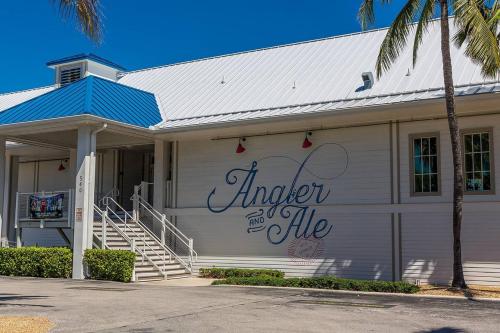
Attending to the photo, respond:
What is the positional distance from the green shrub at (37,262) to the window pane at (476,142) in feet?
37.6

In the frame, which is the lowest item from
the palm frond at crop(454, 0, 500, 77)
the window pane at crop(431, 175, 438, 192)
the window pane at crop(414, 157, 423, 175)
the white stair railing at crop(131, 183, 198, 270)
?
the white stair railing at crop(131, 183, 198, 270)

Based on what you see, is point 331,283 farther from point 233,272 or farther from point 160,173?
point 160,173

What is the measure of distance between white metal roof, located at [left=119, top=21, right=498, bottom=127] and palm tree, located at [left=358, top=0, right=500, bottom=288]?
2000 mm

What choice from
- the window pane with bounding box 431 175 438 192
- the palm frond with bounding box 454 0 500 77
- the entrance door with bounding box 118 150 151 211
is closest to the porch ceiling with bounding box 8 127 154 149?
the entrance door with bounding box 118 150 151 211

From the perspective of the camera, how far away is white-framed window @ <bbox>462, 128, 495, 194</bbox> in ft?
50.9

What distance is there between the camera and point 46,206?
19484 millimetres

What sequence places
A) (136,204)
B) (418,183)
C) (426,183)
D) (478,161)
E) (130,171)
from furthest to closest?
(130,171) < (136,204) < (418,183) < (426,183) < (478,161)

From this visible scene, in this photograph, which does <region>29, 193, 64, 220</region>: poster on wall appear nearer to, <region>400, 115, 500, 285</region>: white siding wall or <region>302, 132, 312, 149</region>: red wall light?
<region>302, 132, 312, 149</region>: red wall light

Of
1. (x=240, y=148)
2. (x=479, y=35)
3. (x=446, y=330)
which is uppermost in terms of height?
(x=479, y=35)

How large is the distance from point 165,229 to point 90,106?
474 cm

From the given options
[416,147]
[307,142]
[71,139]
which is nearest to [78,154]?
[71,139]

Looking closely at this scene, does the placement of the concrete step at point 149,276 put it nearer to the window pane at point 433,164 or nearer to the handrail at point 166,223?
the handrail at point 166,223

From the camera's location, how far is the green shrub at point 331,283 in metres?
14.3

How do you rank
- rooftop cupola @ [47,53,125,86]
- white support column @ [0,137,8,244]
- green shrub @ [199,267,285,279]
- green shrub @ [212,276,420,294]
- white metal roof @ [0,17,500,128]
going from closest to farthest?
green shrub @ [212,276,420,294]
white metal roof @ [0,17,500,128]
green shrub @ [199,267,285,279]
white support column @ [0,137,8,244]
rooftop cupola @ [47,53,125,86]
